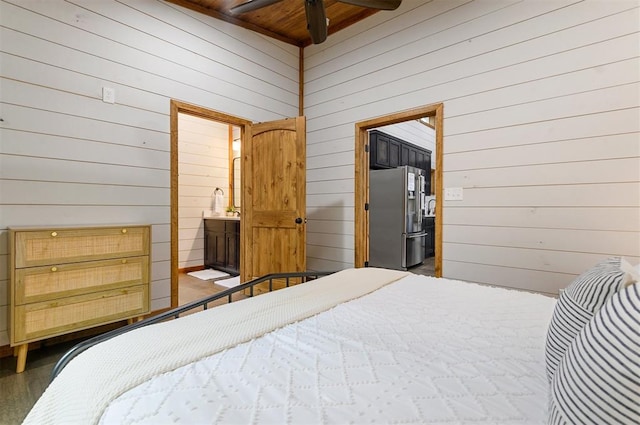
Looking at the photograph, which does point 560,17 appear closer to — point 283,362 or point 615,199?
point 615,199

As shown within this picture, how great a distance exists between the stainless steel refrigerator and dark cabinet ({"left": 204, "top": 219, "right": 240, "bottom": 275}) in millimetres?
2177

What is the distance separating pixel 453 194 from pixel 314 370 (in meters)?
2.56

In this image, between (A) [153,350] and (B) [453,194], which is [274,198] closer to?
(B) [453,194]

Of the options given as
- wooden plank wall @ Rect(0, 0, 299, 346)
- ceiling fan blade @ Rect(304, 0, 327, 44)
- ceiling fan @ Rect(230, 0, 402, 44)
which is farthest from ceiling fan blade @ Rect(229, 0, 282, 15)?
wooden plank wall @ Rect(0, 0, 299, 346)

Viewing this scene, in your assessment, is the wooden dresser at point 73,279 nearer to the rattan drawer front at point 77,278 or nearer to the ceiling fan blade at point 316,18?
the rattan drawer front at point 77,278

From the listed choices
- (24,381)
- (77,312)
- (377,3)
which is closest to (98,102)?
(77,312)

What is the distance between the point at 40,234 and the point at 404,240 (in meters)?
4.06

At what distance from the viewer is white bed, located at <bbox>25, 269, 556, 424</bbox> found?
61 cm

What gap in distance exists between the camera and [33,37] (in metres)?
2.26

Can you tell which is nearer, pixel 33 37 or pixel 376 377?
pixel 376 377

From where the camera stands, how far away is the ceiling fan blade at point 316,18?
2.30 metres

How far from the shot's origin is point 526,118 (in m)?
2.50

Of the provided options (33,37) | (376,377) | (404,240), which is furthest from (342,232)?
(33,37)

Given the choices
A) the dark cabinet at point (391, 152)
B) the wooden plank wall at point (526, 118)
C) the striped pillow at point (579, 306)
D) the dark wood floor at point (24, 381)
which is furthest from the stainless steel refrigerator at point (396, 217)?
the dark wood floor at point (24, 381)
